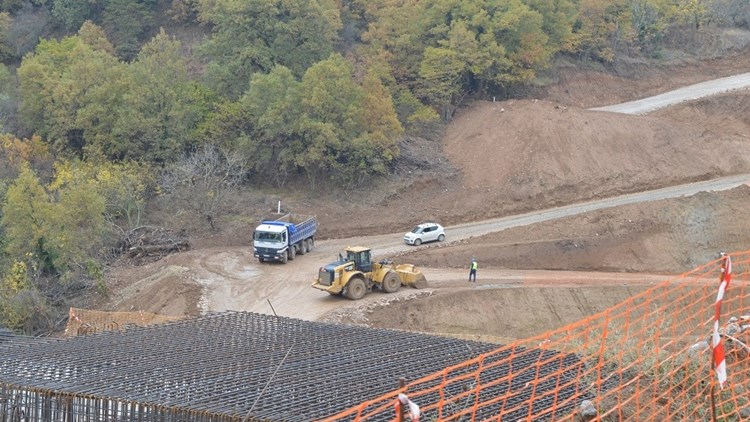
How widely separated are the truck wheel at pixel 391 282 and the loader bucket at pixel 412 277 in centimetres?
43

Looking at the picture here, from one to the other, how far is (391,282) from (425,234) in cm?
549

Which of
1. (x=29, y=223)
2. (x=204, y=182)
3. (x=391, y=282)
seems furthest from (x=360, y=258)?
(x=29, y=223)

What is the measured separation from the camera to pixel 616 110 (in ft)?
149

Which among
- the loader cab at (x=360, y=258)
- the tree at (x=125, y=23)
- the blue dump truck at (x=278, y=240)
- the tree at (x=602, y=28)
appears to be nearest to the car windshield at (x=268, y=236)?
the blue dump truck at (x=278, y=240)

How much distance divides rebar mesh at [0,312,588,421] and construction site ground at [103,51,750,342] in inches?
317

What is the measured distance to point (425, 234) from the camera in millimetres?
33281

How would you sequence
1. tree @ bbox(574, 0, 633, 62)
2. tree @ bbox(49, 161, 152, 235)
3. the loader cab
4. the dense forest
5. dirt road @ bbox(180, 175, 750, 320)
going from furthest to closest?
tree @ bbox(574, 0, 633, 62) < tree @ bbox(49, 161, 152, 235) < the dense forest < dirt road @ bbox(180, 175, 750, 320) < the loader cab

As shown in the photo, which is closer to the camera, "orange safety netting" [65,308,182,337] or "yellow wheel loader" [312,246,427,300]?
"orange safety netting" [65,308,182,337]

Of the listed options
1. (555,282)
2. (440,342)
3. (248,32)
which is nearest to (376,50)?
(248,32)

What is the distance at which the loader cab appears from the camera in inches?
1080

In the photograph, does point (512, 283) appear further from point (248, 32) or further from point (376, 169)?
point (248, 32)

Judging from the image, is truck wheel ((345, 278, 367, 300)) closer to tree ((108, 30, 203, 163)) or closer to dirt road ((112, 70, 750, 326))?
dirt road ((112, 70, 750, 326))

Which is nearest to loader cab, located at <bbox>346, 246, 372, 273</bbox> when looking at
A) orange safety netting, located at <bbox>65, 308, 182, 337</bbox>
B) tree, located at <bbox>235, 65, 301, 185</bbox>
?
orange safety netting, located at <bbox>65, 308, 182, 337</bbox>

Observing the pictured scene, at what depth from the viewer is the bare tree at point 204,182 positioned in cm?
3541
